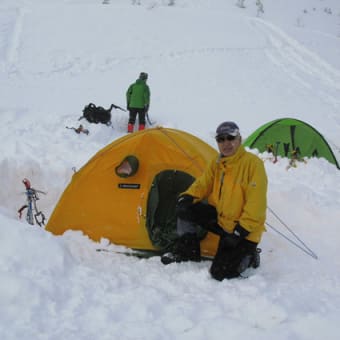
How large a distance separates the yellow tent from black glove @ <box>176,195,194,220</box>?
721 millimetres

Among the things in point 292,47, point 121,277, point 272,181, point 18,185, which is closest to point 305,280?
point 121,277

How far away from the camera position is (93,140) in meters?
9.78

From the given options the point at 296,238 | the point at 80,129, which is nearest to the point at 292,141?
the point at 296,238

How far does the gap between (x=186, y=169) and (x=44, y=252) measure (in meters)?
2.14

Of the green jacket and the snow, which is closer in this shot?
the snow

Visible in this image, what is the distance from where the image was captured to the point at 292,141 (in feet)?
30.0

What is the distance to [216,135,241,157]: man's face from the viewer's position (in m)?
4.25

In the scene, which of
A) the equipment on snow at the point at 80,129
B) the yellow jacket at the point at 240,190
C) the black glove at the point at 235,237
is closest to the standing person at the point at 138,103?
the equipment on snow at the point at 80,129

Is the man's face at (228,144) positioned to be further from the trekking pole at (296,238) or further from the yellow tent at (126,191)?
the trekking pole at (296,238)

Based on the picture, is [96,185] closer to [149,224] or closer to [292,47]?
[149,224]

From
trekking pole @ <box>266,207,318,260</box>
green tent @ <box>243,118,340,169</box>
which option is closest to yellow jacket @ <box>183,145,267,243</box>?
trekking pole @ <box>266,207,318,260</box>

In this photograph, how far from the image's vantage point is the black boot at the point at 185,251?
4.75m

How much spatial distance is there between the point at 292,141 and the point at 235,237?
17.6 feet

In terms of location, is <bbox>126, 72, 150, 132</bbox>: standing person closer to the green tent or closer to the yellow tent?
the green tent
